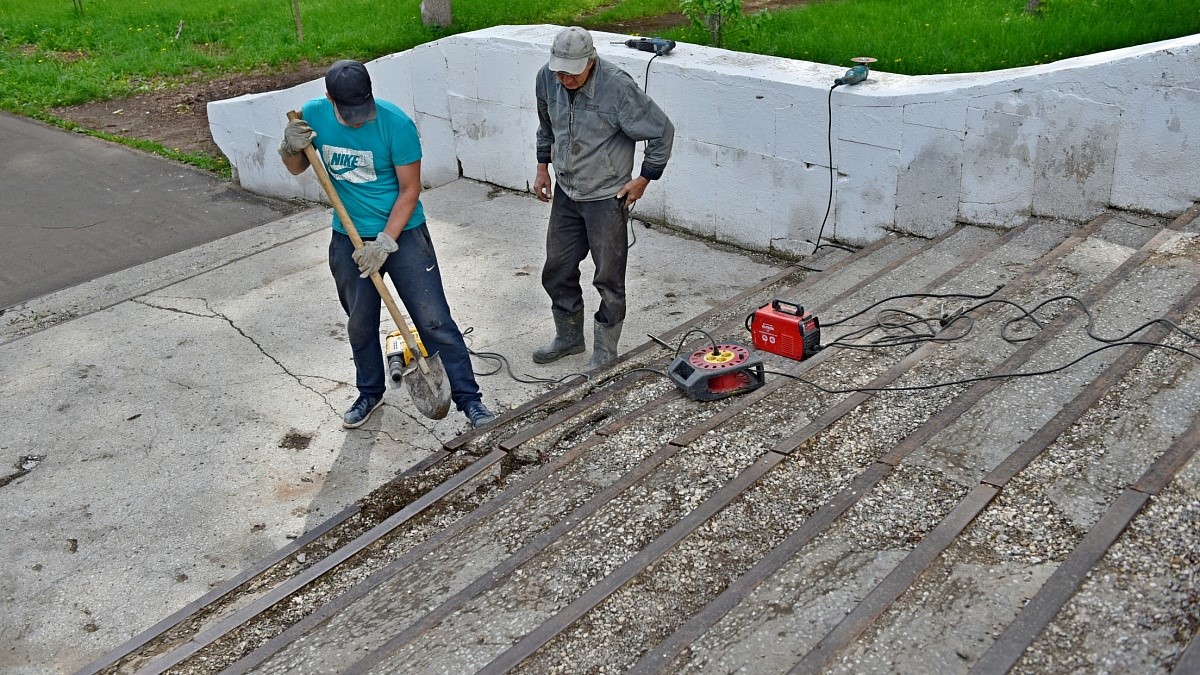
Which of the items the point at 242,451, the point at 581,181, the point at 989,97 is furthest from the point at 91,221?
the point at 989,97

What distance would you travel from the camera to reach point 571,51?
4.83 m

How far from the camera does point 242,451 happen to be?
16.9 feet

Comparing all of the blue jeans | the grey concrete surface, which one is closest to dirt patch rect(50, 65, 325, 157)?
the grey concrete surface

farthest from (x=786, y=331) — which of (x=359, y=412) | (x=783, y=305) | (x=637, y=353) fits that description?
(x=359, y=412)

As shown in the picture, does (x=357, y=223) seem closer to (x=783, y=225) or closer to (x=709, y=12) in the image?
(x=783, y=225)

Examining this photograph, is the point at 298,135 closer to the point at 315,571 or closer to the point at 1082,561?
the point at 315,571

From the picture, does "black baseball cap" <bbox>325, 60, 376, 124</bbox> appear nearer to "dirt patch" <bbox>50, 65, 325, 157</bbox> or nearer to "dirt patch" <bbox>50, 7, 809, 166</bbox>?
"dirt patch" <bbox>50, 7, 809, 166</bbox>

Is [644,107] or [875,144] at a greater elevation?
[644,107]

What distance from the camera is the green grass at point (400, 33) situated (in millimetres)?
6707

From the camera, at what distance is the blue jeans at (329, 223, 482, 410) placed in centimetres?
478

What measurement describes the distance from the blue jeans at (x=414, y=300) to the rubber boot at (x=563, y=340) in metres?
0.81

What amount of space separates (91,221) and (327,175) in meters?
6.34

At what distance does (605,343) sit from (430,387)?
1.14 metres

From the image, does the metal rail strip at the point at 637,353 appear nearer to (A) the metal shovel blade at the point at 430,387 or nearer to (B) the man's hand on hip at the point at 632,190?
(A) the metal shovel blade at the point at 430,387
